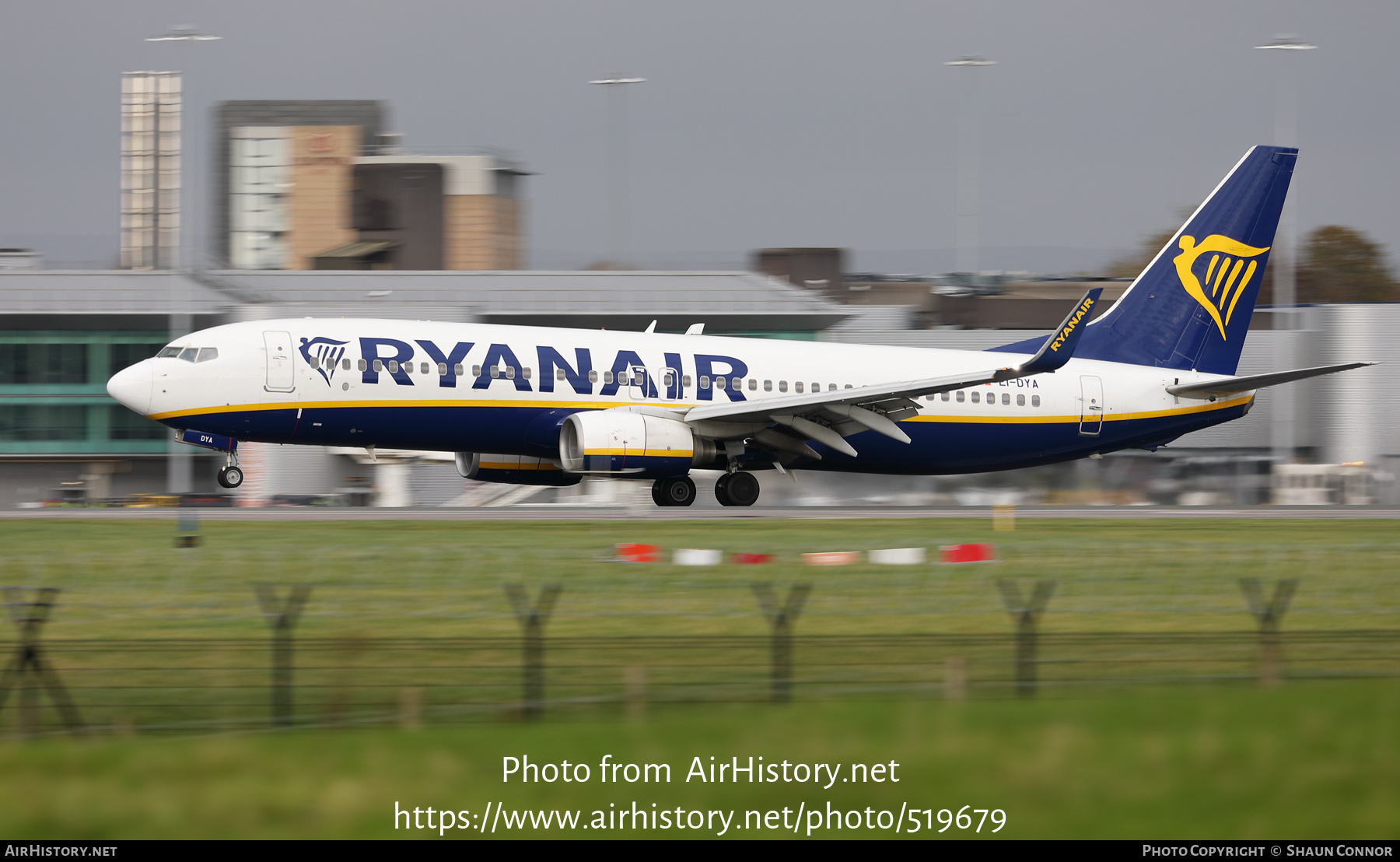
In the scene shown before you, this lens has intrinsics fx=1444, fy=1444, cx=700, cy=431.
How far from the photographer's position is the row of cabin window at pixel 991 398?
118ft

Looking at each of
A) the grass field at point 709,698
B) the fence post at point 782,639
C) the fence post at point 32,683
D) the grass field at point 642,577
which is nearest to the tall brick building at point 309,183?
the grass field at point 642,577

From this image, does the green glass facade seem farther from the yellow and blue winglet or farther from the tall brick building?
the yellow and blue winglet

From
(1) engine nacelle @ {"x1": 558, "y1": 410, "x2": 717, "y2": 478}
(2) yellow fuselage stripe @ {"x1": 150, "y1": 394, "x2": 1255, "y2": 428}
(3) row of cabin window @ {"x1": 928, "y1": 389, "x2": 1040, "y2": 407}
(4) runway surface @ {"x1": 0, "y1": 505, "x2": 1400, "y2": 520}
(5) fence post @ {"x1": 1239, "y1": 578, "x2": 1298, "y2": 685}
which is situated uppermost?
(3) row of cabin window @ {"x1": 928, "y1": 389, "x2": 1040, "y2": 407}

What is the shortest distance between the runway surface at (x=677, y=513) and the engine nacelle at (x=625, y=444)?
1.06 metres

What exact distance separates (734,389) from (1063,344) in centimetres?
773

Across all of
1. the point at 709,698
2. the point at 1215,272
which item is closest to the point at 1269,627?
the point at 709,698

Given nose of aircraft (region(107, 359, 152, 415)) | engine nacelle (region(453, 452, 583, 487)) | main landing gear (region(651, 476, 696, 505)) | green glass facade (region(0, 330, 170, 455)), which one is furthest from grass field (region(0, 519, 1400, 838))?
green glass facade (region(0, 330, 170, 455))

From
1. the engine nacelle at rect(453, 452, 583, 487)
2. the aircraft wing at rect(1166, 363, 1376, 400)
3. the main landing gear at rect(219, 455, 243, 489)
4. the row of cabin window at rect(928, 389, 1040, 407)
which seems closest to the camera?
the main landing gear at rect(219, 455, 243, 489)

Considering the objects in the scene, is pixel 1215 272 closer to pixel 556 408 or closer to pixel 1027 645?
pixel 556 408

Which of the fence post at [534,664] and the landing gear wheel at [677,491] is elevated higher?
the fence post at [534,664]

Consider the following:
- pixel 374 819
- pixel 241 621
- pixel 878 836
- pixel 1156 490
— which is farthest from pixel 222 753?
pixel 1156 490

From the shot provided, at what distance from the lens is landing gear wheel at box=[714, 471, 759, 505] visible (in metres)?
33.9

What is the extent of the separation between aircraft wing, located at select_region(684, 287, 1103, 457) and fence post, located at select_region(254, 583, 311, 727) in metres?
18.5

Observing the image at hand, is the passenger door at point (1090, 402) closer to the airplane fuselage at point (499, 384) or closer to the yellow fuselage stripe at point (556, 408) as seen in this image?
the yellow fuselage stripe at point (556, 408)
